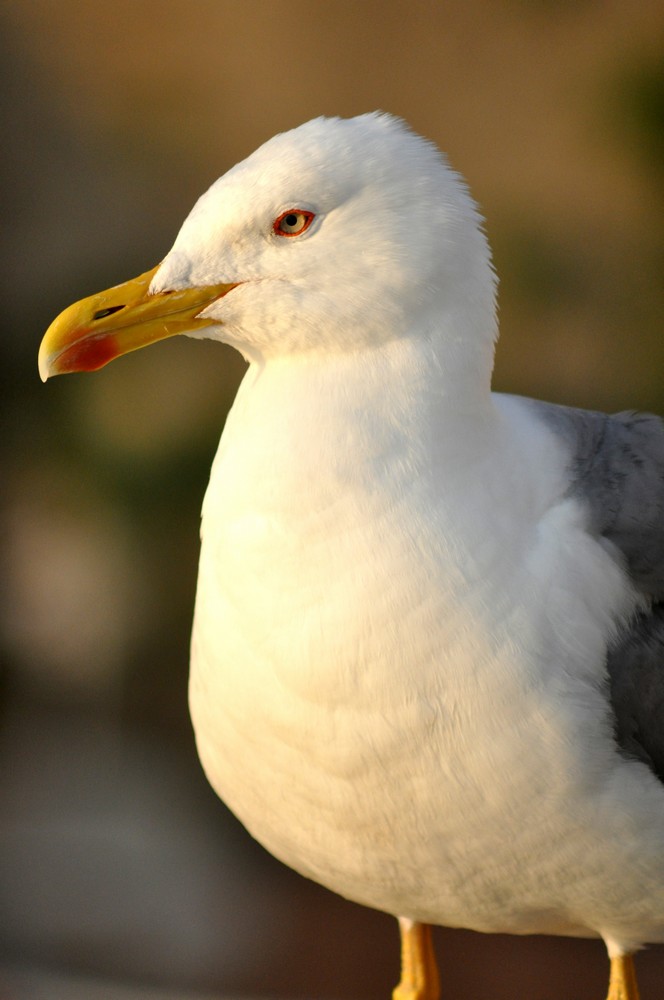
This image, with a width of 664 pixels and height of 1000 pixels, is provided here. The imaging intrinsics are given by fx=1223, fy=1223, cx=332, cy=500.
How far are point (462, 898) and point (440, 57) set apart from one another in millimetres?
2020

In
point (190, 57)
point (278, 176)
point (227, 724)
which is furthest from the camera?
Result: point (190, 57)

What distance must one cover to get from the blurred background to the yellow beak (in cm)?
153

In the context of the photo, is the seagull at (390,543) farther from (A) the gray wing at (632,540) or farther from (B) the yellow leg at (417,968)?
(B) the yellow leg at (417,968)

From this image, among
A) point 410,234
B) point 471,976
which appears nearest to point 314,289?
point 410,234

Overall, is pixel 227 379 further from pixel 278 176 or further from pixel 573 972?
pixel 278 176

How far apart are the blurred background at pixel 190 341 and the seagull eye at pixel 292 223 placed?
1.60m

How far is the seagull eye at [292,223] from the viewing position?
1.11 meters

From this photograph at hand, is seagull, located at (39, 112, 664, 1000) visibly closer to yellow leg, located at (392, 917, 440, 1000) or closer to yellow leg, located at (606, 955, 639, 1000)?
yellow leg, located at (606, 955, 639, 1000)

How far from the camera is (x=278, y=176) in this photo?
1.10 metres

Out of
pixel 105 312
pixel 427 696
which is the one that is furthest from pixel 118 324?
pixel 427 696

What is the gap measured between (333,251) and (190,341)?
179 centimetres

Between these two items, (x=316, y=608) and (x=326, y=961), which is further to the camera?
(x=326, y=961)

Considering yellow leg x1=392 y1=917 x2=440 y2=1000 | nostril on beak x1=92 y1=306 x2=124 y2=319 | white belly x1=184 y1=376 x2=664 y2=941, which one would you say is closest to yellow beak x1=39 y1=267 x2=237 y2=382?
nostril on beak x1=92 y1=306 x2=124 y2=319

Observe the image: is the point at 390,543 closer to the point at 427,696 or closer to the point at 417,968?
the point at 427,696
